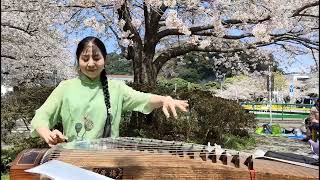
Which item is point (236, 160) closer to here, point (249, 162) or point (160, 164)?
point (249, 162)

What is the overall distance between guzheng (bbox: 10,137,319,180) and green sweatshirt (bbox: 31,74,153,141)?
0.32 metres

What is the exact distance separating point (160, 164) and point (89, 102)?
28.5 inches

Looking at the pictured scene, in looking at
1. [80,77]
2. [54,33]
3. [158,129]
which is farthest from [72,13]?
[80,77]

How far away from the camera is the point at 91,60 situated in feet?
9.06

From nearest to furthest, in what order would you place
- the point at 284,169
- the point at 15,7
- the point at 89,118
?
the point at 284,169
the point at 89,118
the point at 15,7

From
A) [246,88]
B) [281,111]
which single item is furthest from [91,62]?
[246,88]

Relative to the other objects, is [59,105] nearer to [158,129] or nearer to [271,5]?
[158,129]

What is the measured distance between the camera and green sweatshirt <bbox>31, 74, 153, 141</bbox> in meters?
2.74

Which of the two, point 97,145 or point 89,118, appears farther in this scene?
point 89,118

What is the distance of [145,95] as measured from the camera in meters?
2.83

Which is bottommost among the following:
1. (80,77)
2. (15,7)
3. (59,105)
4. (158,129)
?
(158,129)

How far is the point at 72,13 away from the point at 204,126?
4779 millimetres

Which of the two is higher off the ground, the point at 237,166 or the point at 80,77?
the point at 80,77

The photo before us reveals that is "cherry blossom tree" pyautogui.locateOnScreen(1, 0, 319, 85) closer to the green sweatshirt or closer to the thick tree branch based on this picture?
the thick tree branch
